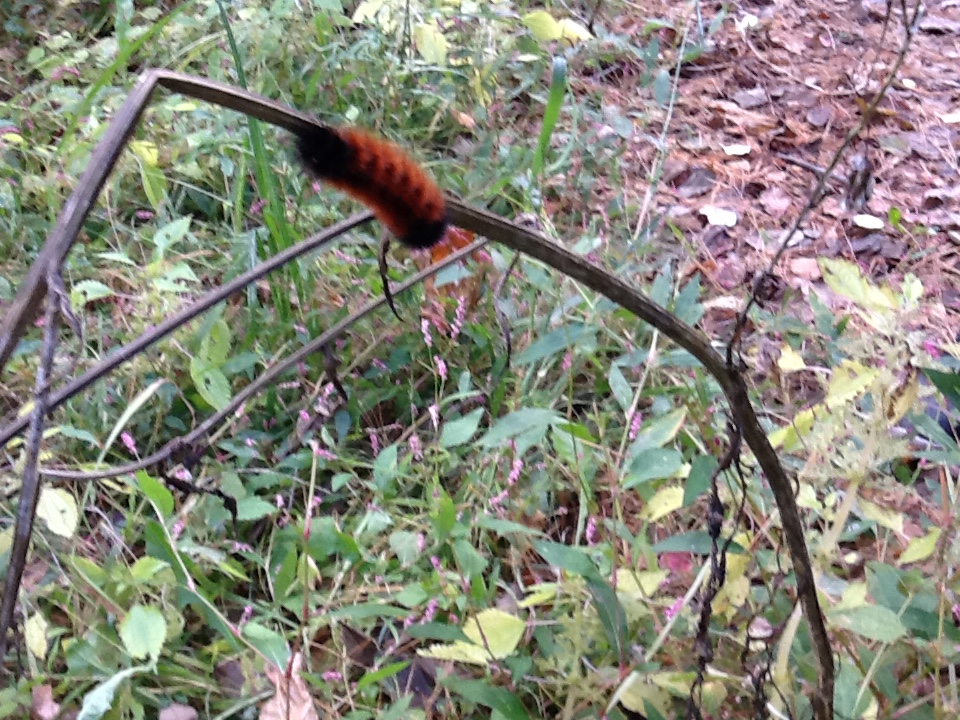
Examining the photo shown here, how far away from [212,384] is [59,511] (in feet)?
1.11

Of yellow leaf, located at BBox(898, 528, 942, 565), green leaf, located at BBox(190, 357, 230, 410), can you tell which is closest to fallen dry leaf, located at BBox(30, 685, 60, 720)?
green leaf, located at BBox(190, 357, 230, 410)

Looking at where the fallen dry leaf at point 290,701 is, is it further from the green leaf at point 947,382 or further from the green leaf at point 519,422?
the green leaf at point 947,382

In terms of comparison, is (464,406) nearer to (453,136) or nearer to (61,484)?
(61,484)

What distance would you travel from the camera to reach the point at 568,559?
88cm

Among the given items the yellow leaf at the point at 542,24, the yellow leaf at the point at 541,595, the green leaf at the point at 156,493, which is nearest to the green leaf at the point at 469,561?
the yellow leaf at the point at 541,595

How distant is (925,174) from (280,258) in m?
2.17

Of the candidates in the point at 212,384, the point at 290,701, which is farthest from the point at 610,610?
the point at 212,384

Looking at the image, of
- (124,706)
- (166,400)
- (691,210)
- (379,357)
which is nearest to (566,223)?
(691,210)

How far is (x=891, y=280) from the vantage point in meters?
1.83

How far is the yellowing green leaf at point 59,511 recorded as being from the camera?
3.62ft

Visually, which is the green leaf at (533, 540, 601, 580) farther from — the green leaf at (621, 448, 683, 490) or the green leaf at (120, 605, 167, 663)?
the green leaf at (120, 605, 167, 663)

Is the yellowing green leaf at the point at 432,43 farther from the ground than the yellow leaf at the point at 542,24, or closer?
closer

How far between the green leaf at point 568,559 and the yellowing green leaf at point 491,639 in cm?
8

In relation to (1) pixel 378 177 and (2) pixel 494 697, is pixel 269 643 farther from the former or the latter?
(1) pixel 378 177
